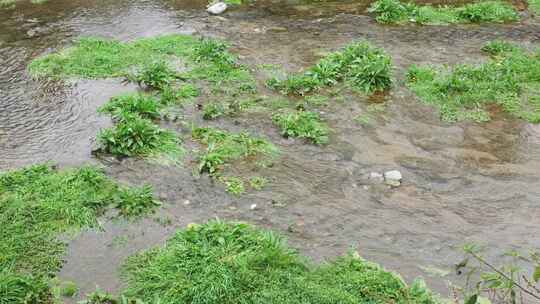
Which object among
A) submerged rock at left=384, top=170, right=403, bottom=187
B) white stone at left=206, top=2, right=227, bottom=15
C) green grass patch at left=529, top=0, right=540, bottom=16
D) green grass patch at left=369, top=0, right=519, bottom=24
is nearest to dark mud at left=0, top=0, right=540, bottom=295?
submerged rock at left=384, top=170, right=403, bottom=187

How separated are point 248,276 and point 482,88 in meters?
5.91

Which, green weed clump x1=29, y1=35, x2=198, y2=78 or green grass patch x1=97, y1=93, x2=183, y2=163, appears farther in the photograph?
green weed clump x1=29, y1=35, x2=198, y2=78

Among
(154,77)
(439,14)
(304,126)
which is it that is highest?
(439,14)

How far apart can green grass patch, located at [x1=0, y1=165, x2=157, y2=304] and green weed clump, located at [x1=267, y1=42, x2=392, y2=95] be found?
11.8ft

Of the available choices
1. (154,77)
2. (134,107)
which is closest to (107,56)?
(154,77)

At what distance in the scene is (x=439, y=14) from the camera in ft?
40.1

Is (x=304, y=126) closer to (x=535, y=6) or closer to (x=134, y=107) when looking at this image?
(x=134, y=107)

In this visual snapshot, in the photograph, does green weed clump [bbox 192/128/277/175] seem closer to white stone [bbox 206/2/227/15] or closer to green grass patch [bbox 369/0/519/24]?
white stone [bbox 206/2/227/15]

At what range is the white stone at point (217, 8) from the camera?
1254 centimetres

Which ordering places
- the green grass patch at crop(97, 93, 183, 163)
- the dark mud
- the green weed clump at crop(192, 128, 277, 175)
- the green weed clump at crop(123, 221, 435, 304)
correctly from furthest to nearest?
the green grass patch at crop(97, 93, 183, 163), the green weed clump at crop(192, 128, 277, 175), the dark mud, the green weed clump at crop(123, 221, 435, 304)

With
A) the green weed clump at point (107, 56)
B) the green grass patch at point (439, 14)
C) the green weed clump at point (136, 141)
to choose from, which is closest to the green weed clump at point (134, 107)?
the green weed clump at point (136, 141)

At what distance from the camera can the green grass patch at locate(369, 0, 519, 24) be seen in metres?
12.0

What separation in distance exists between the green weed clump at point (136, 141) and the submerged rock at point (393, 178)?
9.22ft

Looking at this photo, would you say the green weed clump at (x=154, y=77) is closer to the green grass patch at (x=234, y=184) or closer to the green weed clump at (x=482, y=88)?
the green grass patch at (x=234, y=184)
